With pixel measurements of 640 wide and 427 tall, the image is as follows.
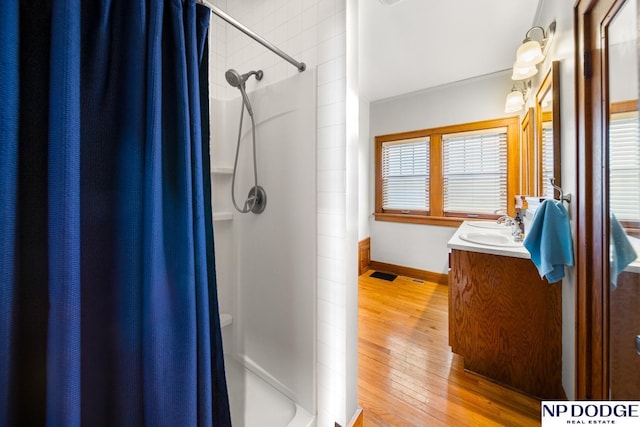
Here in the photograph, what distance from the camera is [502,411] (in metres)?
1.40

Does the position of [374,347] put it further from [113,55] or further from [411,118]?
[411,118]

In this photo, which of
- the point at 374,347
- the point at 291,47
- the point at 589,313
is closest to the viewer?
the point at 589,313

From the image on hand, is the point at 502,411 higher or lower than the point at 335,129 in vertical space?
lower

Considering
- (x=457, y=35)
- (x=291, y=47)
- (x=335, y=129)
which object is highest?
(x=457, y=35)

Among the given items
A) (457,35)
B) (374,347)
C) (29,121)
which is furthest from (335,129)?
(457,35)

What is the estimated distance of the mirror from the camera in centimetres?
143

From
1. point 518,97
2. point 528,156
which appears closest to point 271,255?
point 528,156

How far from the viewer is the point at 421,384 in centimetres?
161

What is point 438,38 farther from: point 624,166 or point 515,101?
point 624,166

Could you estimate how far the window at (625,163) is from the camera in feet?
2.52

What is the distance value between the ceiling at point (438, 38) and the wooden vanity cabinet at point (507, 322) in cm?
191

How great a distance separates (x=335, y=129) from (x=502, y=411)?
1820mm

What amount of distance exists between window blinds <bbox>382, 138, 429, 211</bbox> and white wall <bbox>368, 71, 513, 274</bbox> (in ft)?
0.69

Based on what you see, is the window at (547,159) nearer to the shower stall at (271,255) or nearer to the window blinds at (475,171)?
the window blinds at (475,171)
